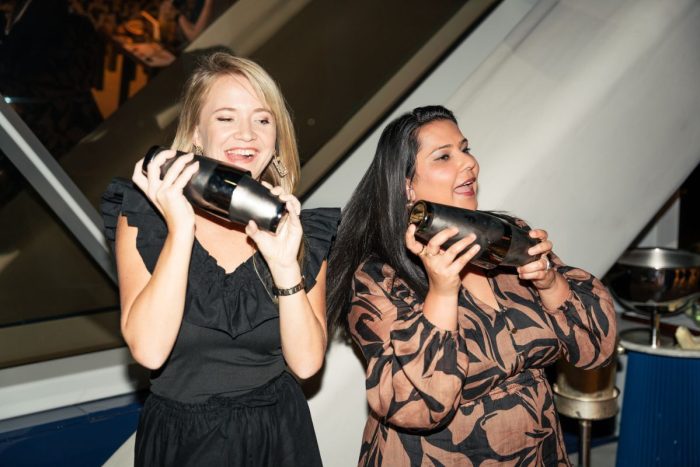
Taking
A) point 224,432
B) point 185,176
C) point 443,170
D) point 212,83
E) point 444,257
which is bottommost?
point 224,432

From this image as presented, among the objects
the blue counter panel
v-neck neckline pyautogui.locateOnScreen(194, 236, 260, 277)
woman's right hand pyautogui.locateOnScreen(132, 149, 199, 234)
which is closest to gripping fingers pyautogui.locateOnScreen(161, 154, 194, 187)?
woman's right hand pyautogui.locateOnScreen(132, 149, 199, 234)

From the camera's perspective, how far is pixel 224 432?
144cm

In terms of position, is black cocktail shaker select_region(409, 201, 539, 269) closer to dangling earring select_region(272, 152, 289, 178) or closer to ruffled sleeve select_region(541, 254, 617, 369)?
ruffled sleeve select_region(541, 254, 617, 369)

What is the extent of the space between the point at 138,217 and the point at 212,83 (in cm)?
34

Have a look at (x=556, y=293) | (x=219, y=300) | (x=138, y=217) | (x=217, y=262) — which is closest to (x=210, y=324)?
(x=219, y=300)

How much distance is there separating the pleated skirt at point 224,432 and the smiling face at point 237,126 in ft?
1.62

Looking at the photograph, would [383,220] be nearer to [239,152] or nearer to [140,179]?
[239,152]

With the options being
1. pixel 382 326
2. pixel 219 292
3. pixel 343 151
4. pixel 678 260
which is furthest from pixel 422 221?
pixel 678 260

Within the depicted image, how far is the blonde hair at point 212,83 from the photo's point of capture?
155 centimetres

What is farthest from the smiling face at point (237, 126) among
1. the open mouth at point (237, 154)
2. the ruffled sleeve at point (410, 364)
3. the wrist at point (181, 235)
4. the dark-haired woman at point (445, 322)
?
the ruffled sleeve at point (410, 364)

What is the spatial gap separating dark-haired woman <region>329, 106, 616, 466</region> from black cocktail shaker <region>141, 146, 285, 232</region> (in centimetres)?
32

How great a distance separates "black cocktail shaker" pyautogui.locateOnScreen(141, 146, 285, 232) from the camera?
4.24ft

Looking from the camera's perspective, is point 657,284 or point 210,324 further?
point 657,284

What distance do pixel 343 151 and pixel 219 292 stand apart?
169 cm
